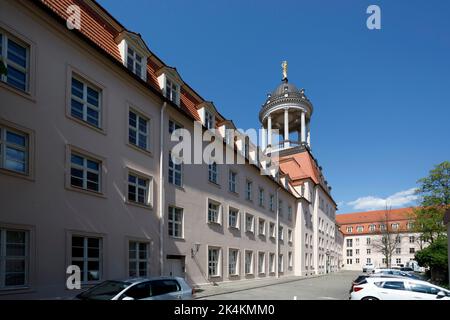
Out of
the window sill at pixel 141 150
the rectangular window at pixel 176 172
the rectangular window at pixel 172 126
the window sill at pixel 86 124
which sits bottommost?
the rectangular window at pixel 176 172

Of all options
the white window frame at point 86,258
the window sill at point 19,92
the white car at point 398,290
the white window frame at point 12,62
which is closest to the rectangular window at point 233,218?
the white car at point 398,290

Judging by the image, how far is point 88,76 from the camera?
14.1 m

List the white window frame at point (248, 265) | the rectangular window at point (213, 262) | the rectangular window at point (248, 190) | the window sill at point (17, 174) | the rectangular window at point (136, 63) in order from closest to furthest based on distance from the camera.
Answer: the window sill at point (17, 174) < the rectangular window at point (136, 63) < the rectangular window at point (213, 262) < the white window frame at point (248, 265) < the rectangular window at point (248, 190)

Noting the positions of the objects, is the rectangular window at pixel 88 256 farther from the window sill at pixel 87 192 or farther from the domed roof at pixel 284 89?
the domed roof at pixel 284 89

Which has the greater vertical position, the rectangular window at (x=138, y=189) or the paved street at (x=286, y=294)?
the rectangular window at (x=138, y=189)

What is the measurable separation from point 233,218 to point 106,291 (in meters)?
18.0

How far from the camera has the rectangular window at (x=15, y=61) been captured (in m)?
11.0

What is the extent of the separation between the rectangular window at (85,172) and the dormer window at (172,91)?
6904mm

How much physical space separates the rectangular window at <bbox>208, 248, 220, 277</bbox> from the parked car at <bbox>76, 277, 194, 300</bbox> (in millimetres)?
12378

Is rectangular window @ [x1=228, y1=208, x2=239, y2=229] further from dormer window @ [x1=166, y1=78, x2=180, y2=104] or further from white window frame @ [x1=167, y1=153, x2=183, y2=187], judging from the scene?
dormer window @ [x1=166, y1=78, x2=180, y2=104]

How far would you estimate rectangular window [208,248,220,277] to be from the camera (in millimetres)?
22641

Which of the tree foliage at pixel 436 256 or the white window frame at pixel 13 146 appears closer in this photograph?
the white window frame at pixel 13 146

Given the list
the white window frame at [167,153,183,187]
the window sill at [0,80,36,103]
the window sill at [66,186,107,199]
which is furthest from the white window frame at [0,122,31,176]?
the white window frame at [167,153,183,187]

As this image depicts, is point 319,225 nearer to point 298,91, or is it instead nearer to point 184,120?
point 298,91
